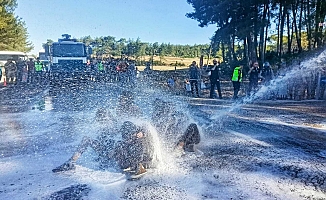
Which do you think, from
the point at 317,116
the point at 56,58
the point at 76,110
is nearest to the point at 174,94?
the point at 76,110

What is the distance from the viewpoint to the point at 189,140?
6043 millimetres

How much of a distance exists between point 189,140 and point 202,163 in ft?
2.57

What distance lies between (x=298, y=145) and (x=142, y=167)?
10.9ft

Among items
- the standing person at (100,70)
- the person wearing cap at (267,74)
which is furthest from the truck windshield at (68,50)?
the person wearing cap at (267,74)

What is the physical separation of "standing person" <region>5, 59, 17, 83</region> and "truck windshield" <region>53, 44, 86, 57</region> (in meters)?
2.67

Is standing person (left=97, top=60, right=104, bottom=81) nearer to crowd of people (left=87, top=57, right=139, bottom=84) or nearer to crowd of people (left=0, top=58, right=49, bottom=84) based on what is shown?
crowd of people (left=87, top=57, right=139, bottom=84)

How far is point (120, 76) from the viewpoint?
22.0 m

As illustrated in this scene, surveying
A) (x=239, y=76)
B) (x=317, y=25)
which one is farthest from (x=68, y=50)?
(x=317, y=25)

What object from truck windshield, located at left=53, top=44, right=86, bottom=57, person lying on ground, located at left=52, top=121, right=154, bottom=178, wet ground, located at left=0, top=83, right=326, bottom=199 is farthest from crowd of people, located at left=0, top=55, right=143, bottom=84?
person lying on ground, located at left=52, top=121, right=154, bottom=178

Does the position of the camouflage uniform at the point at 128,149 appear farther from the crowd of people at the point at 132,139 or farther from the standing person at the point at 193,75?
the standing person at the point at 193,75

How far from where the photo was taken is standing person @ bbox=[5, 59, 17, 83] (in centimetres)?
2136

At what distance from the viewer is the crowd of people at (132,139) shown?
16.0ft

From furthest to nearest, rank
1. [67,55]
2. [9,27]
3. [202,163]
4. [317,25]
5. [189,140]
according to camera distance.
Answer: [9,27] → [67,55] → [317,25] → [189,140] → [202,163]

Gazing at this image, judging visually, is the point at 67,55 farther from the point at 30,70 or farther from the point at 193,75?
the point at 193,75
